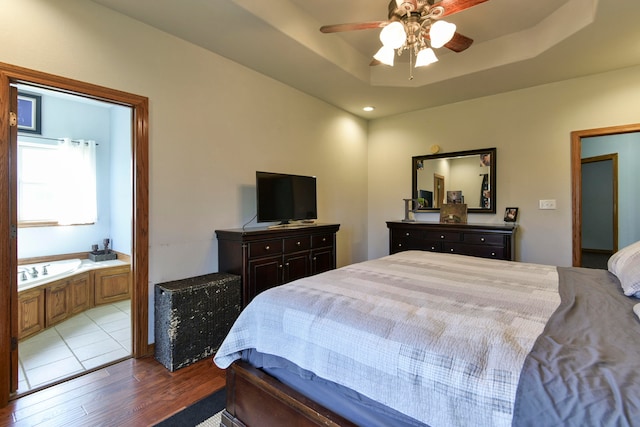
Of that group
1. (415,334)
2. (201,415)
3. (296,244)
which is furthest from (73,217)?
(415,334)

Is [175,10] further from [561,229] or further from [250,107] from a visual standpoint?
[561,229]

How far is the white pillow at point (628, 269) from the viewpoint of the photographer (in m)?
1.41

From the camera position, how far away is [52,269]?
3514 mm

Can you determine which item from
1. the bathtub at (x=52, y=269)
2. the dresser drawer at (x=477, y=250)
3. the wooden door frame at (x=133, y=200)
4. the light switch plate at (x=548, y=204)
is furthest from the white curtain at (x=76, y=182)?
the light switch plate at (x=548, y=204)

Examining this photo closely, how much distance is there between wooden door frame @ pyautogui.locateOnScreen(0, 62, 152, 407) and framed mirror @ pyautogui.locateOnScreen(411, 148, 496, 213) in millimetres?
3497

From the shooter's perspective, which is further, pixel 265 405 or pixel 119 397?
pixel 119 397

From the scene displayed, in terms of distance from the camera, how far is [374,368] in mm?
1034

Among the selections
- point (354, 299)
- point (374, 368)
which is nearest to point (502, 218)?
point (354, 299)

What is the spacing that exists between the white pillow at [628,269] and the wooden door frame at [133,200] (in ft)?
9.93

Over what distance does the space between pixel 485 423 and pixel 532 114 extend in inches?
156

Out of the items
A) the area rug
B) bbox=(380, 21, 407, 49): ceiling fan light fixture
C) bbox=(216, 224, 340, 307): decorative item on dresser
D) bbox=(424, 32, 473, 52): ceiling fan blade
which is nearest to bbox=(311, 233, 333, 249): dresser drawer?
bbox=(216, 224, 340, 307): decorative item on dresser

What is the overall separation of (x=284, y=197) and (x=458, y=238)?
2.15m

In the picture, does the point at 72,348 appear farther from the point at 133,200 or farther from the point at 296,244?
the point at 296,244

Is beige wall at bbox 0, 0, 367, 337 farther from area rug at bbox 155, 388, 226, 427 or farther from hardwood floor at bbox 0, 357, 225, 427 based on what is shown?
area rug at bbox 155, 388, 226, 427
